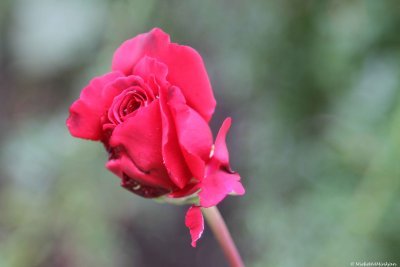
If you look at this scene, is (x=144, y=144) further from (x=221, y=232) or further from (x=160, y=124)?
(x=221, y=232)

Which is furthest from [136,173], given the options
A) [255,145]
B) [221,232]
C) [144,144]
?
[255,145]

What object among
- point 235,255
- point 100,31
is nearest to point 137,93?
point 235,255

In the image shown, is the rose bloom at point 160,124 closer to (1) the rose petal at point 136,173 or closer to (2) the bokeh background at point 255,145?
(1) the rose petal at point 136,173

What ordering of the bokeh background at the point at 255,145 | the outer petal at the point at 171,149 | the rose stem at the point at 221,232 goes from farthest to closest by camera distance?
the bokeh background at the point at 255,145, the rose stem at the point at 221,232, the outer petal at the point at 171,149

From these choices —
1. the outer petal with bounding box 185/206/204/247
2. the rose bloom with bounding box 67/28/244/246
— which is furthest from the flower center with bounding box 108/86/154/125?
the outer petal with bounding box 185/206/204/247

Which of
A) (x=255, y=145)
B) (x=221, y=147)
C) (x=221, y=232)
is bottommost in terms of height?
(x=255, y=145)

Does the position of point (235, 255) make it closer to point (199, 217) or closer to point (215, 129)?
point (199, 217)

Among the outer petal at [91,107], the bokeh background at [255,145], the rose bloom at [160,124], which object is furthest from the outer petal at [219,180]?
the bokeh background at [255,145]

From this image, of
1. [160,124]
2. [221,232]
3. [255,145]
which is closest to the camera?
[160,124]
